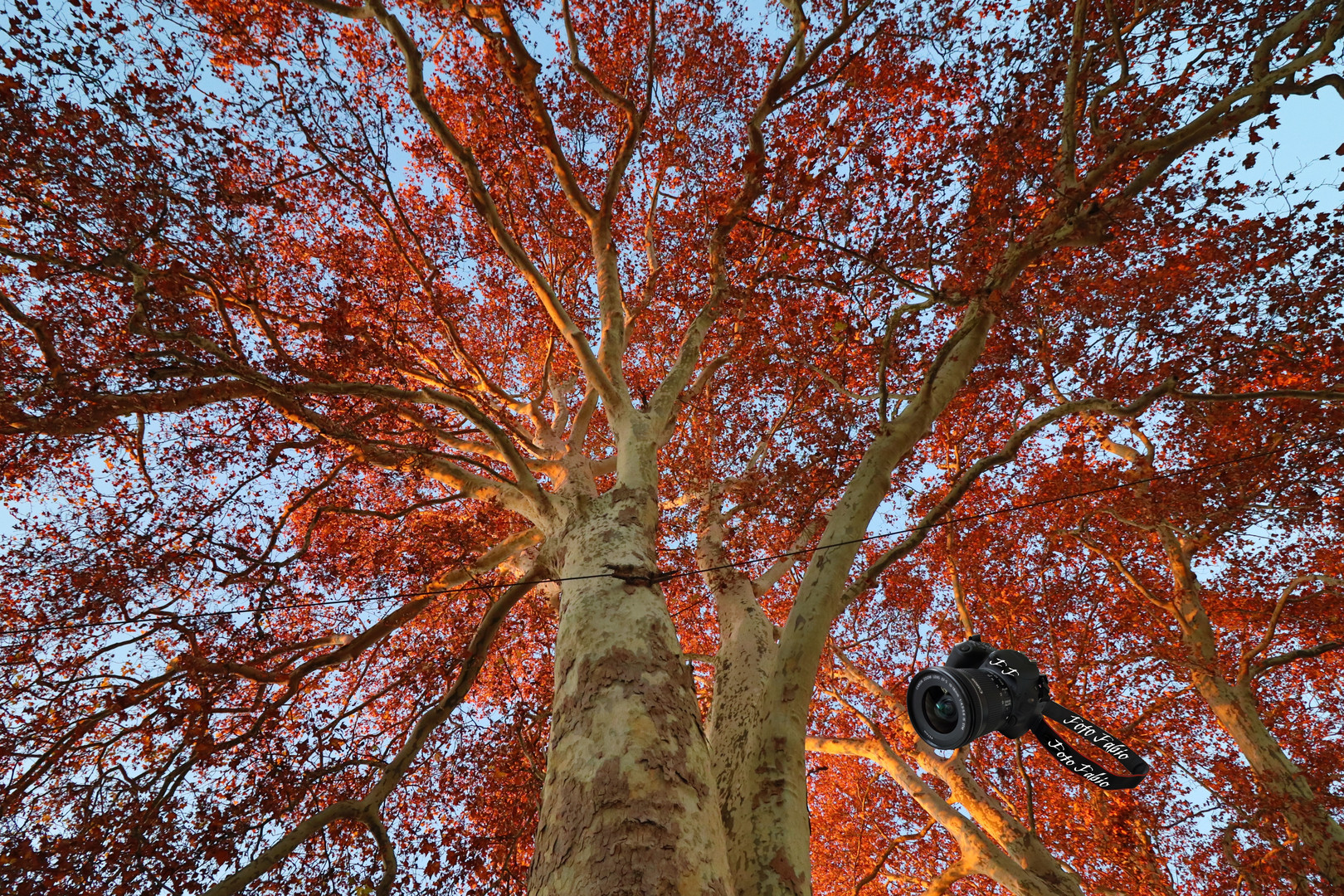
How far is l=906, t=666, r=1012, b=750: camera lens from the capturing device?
8.30ft

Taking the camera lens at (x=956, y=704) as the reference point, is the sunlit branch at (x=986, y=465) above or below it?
above

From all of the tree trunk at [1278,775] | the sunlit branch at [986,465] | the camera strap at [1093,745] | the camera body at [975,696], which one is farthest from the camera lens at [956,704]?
the tree trunk at [1278,775]

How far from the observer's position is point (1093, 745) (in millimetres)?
2525

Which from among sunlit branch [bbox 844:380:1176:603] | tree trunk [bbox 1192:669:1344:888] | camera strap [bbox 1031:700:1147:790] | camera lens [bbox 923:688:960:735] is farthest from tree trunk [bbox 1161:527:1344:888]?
camera lens [bbox 923:688:960:735]

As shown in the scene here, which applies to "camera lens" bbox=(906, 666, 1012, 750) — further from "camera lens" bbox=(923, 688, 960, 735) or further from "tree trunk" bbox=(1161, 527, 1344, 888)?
"tree trunk" bbox=(1161, 527, 1344, 888)

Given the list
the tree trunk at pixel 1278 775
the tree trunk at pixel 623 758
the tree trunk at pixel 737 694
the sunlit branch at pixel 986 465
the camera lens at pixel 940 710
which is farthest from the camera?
the tree trunk at pixel 1278 775

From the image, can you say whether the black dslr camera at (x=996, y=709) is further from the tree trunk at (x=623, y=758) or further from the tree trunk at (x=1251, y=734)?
the tree trunk at (x=1251, y=734)

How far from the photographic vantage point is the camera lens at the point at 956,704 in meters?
2.53

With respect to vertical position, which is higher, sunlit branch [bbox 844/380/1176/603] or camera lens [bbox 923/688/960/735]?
sunlit branch [bbox 844/380/1176/603]

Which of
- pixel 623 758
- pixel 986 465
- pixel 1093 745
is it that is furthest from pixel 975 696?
pixel 623 758

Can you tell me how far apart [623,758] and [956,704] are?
1.50 m

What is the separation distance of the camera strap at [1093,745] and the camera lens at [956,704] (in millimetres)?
239

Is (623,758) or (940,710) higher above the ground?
(940,710)

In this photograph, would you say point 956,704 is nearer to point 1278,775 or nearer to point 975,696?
point 975,696
